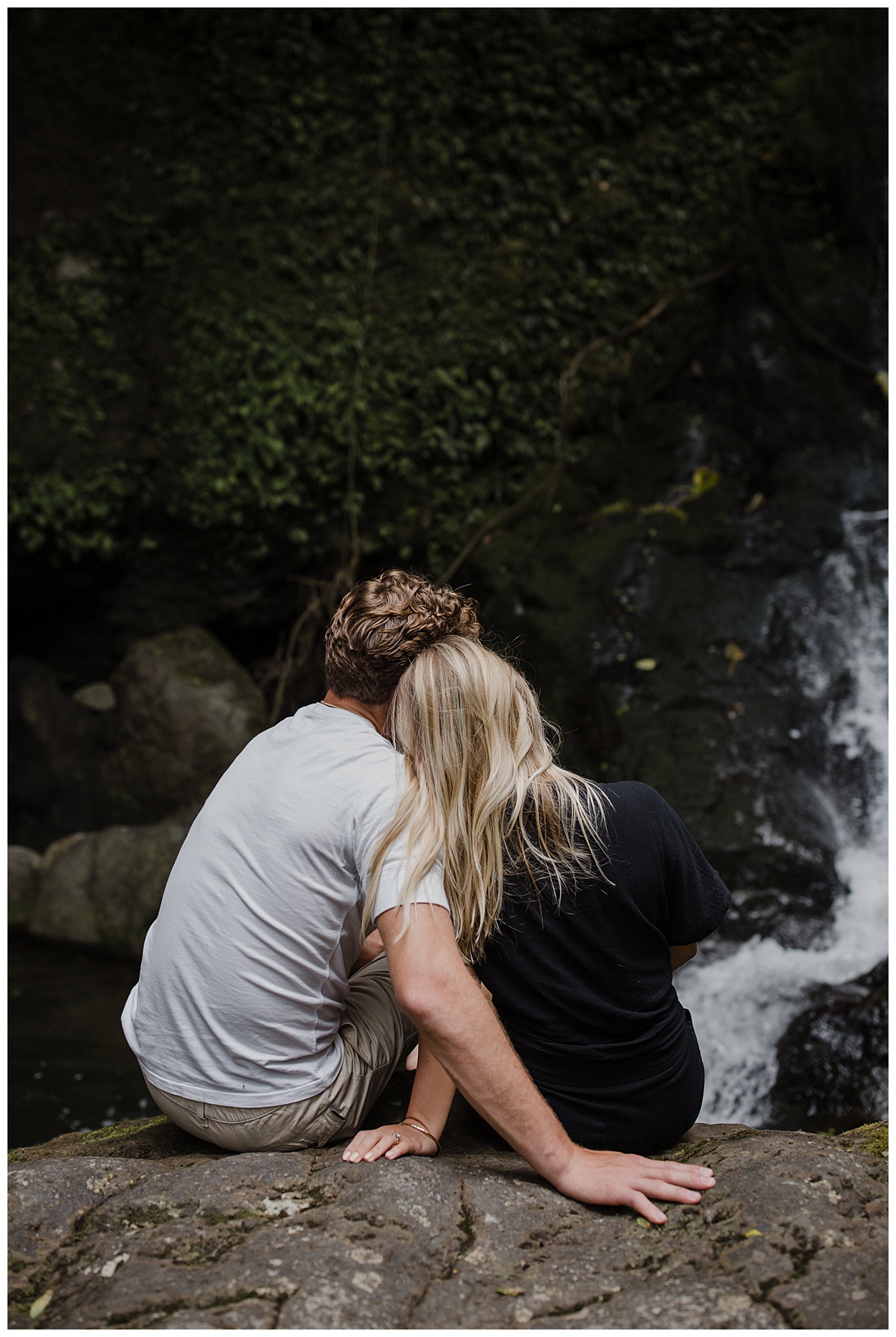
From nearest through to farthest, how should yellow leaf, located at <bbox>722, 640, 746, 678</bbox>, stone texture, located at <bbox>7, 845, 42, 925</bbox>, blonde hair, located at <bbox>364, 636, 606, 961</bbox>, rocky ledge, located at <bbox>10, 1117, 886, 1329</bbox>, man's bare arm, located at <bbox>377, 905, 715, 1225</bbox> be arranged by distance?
rocky ledge, located at <bbox>10, 1117, 886, 1329</bbox> → man's bare arm, located at <bbox>377, 905, 715, 1225</bbox> → blonde hair, located at <bbox>364, 636, 606, 961</bbox> → yellow leaf, located at <bbox>722, 640, 746, 678</bbox> → stone texture, located at <bbox>7, 845, 42, 925</bbox>

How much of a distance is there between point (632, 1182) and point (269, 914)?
977mm

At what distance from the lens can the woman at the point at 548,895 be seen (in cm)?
195

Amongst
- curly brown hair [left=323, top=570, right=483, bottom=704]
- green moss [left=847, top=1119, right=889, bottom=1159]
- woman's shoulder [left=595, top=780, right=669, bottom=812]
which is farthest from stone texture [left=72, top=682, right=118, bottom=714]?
green moss [left=847, top=1119, right=889, bottom=1159]

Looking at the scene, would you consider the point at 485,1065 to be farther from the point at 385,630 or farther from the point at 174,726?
the point at 174,726

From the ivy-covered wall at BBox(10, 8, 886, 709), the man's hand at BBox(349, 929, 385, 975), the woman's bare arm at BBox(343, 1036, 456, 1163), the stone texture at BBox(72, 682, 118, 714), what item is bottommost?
the woman's bare arm at BBox(343, 1036, 456, 1163)

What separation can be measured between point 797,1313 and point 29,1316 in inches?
52.3

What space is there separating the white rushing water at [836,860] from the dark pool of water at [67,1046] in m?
2.67

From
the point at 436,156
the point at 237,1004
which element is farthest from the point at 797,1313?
the point at 436,156

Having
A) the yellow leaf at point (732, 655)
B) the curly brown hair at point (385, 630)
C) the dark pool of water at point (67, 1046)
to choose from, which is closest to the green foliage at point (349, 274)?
the yellow leaf at point (732, 655)

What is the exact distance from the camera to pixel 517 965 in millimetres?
2033

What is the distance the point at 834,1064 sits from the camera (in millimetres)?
3758

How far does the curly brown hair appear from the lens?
207cm

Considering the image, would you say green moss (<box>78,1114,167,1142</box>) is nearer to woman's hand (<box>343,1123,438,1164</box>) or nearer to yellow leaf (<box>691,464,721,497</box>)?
woman's hand (<box>343,1123,438,1164</box>)

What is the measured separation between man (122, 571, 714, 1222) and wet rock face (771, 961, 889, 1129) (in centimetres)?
220
